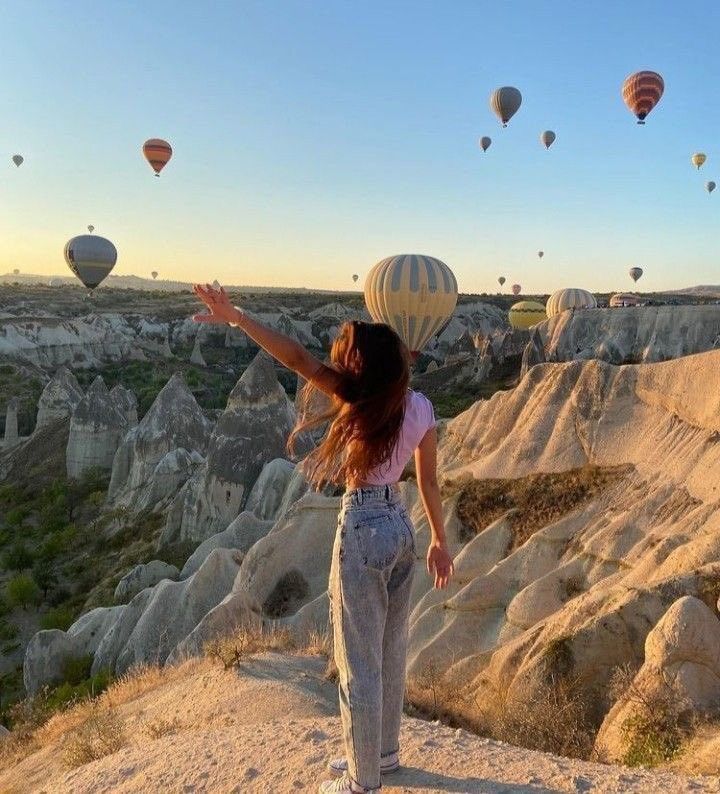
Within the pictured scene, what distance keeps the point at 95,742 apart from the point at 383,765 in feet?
9.85

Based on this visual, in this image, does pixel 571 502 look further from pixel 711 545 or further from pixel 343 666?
pixel 343 666

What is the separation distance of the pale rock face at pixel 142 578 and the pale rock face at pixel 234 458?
2546 mm

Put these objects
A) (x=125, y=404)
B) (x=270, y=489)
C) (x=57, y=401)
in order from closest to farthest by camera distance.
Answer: (x=270, y=489) < (x=125, y=404) < (x=57, y=401)

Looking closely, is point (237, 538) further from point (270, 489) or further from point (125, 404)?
point (125, 404)

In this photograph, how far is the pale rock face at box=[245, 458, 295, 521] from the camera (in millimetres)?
19078

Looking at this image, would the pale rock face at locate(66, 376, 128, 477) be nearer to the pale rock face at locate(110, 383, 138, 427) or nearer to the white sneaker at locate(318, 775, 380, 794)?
the pale rock face at locate(110, 383, 138, 427)

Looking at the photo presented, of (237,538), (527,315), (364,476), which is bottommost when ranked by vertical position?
(237,538)

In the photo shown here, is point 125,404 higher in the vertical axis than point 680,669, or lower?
lower

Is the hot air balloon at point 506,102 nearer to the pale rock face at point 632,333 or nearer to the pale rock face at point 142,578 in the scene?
the pale rock face at point 632,333

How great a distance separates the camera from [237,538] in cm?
1695

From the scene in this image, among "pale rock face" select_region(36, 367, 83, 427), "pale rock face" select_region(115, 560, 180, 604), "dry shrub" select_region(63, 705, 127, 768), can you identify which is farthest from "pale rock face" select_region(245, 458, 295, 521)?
"pale rock face" select_region(36, 367, 83, 427)

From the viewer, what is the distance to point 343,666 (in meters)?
3.12

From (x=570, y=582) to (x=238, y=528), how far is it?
1043 centimetres

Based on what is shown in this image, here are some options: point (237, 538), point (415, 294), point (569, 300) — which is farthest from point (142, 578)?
point (569, 300)
